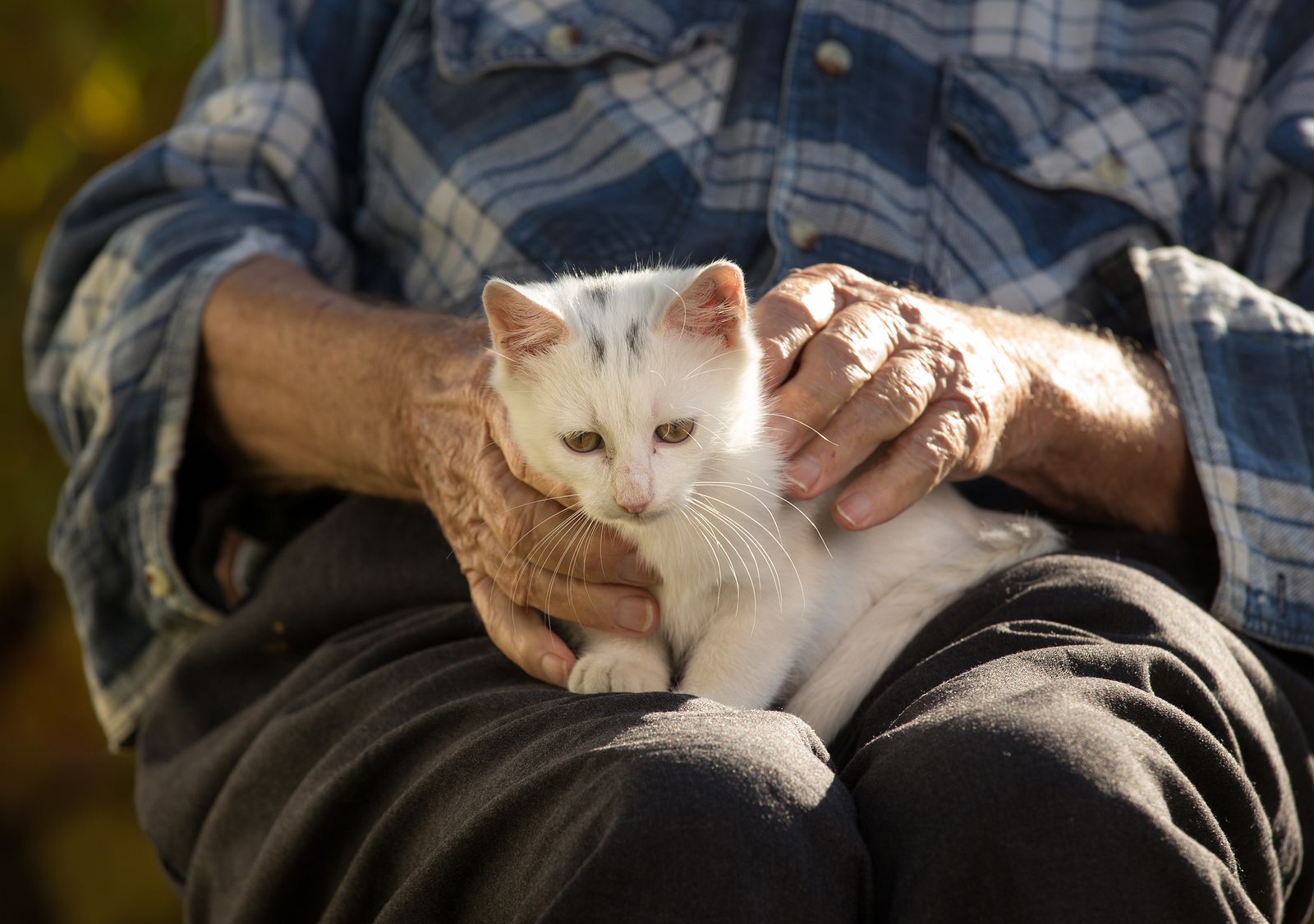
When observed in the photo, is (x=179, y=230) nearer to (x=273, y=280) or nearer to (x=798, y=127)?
(x=273, y=280)

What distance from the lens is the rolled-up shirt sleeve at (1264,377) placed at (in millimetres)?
1364

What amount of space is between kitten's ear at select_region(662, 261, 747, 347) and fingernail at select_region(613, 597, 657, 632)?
32 centimetres

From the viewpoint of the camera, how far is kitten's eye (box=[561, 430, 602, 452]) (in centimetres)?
128

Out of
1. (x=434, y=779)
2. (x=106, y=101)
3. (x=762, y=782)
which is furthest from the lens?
(x=106, y=101)

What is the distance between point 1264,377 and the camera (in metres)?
1.47

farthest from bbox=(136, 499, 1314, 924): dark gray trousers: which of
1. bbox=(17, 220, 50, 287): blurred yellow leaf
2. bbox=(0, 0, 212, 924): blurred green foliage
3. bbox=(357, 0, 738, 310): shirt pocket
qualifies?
bbox=(17, 220, 50, 287): blurred yellow leaf

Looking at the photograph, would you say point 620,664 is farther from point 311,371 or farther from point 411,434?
point 311,371

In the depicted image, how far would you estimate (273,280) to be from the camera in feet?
5.53

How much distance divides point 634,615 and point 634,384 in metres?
0.28

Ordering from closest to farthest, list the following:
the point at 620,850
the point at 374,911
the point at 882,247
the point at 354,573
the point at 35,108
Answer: the point at 620,850, the point at 374,911, the point at 354,573, the point at 882,247, the point at 35,108

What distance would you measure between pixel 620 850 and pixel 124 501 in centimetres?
112

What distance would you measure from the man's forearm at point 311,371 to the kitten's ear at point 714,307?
13.6 inches

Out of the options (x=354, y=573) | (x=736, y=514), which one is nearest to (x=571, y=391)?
(x=736, y=514)

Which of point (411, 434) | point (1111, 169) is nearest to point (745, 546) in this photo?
point (411, 434)
